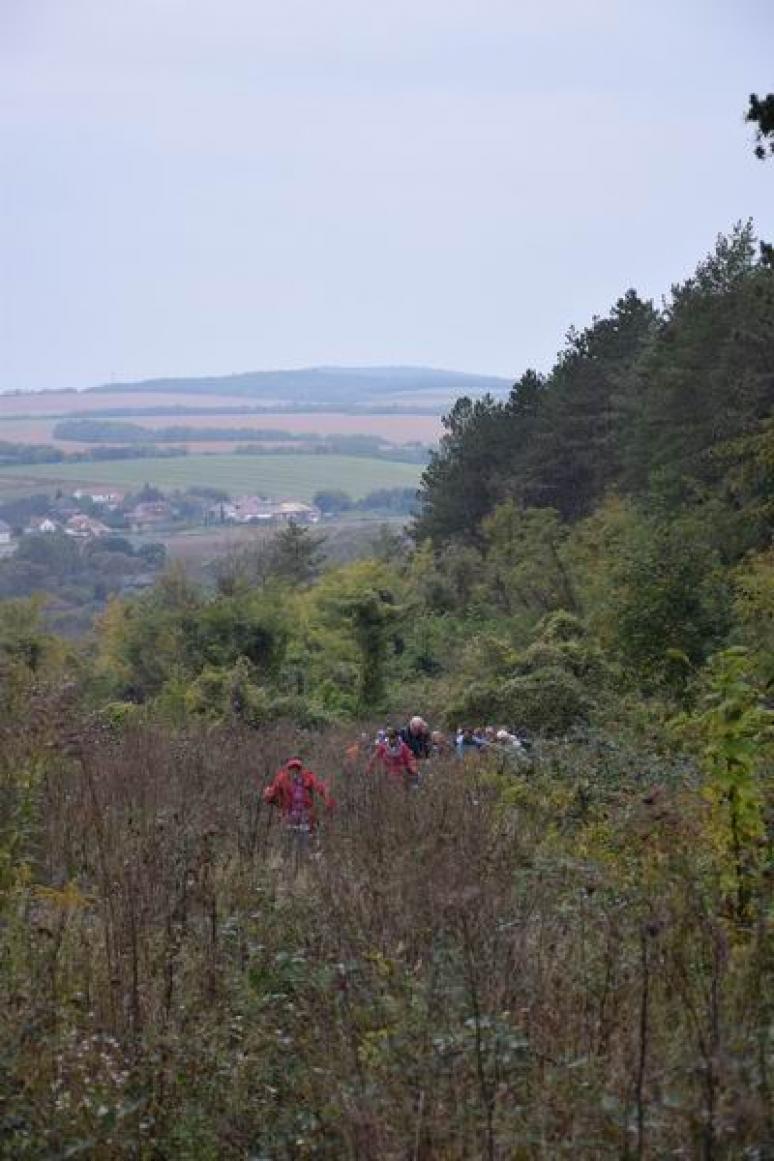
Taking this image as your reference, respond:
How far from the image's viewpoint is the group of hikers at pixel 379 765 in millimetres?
12977

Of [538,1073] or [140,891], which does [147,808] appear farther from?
[538,1073]

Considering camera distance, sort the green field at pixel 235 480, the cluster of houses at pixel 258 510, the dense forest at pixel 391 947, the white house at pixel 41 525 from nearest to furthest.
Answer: the dense forest at pixel 391 947 < the white house at pixel 41 525 < the cluster of houses at pixel 258 510 < the green field at pixel 235 480

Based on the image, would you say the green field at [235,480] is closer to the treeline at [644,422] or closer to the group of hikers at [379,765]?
the treeline at [644,422]

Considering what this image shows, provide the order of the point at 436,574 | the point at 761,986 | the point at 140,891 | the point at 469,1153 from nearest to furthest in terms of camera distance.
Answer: the point at 469,1153, the point at 761,986, the point at 140,891, the point at 436,574

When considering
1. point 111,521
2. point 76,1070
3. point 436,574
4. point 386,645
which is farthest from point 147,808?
point 111,521

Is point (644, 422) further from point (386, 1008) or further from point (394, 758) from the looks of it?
point (386, 1008)

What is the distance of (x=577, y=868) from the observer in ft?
28.0

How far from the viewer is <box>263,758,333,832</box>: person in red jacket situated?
42.3ft

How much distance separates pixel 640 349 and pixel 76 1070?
54.3 m

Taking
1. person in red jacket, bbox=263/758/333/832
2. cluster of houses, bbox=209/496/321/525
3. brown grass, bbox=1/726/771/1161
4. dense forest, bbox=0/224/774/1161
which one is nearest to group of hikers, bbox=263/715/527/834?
person in red jacket, bbox=263/758/333/832

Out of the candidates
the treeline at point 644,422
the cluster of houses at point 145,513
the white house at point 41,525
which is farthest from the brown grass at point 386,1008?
the cluster of houses at point 145,513

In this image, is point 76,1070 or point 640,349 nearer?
point 76,1070

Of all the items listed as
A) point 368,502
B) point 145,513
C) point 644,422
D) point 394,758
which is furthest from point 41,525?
point 394,758

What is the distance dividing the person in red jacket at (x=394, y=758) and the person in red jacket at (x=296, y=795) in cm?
128
